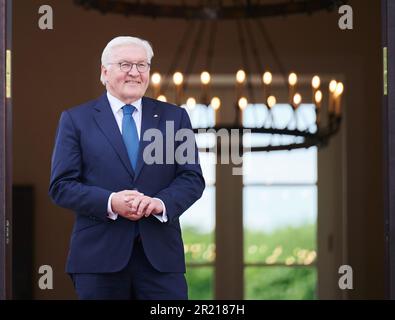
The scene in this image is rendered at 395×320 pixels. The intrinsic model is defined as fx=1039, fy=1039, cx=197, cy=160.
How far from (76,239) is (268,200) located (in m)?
3.20

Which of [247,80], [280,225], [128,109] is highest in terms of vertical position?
[247,80]

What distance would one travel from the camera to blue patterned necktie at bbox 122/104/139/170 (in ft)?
10.0

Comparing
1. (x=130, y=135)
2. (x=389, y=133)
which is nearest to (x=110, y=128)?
(x=130, y=135)

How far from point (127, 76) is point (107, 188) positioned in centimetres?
34

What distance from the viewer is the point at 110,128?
10.0 ft

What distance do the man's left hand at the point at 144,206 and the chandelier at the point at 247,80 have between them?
0.94 metres

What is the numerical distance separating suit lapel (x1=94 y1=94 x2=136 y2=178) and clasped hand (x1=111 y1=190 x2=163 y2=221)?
10 centimetres

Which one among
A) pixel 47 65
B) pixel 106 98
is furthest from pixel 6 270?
pixel 47 65

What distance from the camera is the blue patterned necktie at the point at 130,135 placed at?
3.05 m

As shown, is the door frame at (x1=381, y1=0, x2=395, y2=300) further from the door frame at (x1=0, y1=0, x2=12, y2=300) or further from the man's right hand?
the door frame at (x1=0, y1=0, x2=12, y2=300)

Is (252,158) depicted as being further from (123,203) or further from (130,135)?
(123,203)

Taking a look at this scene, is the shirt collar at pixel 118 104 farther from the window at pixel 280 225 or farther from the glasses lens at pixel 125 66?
the window at pixel 280 225

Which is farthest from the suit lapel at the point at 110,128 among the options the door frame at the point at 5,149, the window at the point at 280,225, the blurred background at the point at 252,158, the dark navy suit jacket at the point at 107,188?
the window at the point at 280,225

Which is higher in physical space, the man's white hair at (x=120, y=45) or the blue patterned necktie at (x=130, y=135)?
the man's white hair at (x=120, y=45)
